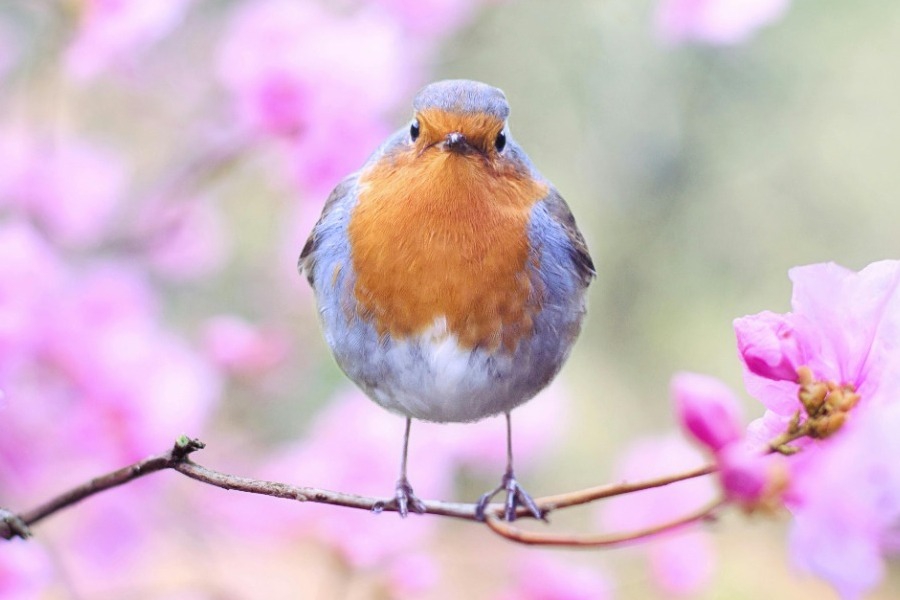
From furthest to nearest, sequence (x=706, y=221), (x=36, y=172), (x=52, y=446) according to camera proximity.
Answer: (x=706, y=221)
(x=36, y=172)
(x=52, y=446)

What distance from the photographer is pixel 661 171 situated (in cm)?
353

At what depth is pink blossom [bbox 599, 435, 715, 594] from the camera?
234cm

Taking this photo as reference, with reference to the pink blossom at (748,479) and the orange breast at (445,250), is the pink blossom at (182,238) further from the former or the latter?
the pink blossom at (748,479)

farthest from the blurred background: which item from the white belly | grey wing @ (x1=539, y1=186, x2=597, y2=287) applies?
grey wing @ (x1=539, y1=186, x2=597, y2=287)

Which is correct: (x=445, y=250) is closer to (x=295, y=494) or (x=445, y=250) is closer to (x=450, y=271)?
(x=450, y=271)

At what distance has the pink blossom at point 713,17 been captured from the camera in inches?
80.1

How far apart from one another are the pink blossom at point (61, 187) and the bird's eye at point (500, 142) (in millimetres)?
1386

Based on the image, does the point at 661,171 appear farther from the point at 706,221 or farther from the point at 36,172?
the point at 36,172

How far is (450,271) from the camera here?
1176 millimetres

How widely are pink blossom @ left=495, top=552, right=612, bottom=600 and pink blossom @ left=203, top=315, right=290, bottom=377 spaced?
0.73 meters

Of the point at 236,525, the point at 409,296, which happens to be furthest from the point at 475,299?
the point at 236,525

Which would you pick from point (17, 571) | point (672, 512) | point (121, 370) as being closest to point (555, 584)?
point (672, 512)

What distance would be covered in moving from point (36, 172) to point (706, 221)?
2.34m

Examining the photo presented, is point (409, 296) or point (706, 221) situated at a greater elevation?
point (706, 221)
